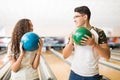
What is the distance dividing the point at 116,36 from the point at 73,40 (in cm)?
743

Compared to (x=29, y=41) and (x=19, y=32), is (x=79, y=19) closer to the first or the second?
(x=29, y=41)

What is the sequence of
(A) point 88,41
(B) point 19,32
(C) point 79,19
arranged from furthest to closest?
(B) point 19,32 → (C) point 79,19 → (A) point 88,41

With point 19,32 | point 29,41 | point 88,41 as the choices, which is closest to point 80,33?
point 88,41

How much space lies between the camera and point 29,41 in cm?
215

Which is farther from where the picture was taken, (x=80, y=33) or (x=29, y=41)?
(x=29, y=41)

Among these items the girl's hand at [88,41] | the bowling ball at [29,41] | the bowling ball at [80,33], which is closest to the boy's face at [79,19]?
the bowling ball at [80,33]

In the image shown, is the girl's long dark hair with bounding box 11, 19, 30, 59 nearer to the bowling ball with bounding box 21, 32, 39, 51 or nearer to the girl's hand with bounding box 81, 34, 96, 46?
the bowling ball with bounding box 21, 32, 39, 51

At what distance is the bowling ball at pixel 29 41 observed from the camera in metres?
2.15

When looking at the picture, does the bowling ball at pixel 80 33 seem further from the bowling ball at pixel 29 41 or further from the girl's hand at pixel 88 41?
the bowling ball at pixel 29 41

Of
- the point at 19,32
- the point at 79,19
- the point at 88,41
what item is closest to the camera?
the point at 88,41

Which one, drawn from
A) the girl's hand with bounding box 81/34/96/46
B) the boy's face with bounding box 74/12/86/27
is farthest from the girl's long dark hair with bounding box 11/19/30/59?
the girl's hand with bounding box 81/34/96/46

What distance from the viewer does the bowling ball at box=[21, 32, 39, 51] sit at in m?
2.15

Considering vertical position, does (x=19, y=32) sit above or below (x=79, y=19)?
below

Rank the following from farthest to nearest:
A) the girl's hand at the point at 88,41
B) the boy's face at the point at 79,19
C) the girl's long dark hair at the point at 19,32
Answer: the girl's long dark hair at the point at 19,32 → the boy's face at the point at 79,19 → the girl's hand at the point at 88,41
